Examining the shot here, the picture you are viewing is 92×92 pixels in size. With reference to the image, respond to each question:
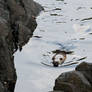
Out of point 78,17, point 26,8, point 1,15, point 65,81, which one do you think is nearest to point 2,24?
point 1,15

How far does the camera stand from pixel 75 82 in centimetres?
530

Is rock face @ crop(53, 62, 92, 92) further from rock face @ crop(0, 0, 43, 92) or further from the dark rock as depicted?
rock face @ crop(0, 0, 43, 92)

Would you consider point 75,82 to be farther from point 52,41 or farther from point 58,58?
point 52,41

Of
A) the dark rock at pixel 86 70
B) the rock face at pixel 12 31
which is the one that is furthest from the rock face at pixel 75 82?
the rock face at pixel 12 31

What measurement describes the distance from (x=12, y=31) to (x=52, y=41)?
4.47ft

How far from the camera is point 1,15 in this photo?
6.79 meters

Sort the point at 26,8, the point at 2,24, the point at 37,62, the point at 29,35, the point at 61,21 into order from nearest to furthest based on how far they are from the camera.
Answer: the point at 2,24 < the point at 37,62 < the point at 29,35 < the point at 26,8 < the point at 61,21

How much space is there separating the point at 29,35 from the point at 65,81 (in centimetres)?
297

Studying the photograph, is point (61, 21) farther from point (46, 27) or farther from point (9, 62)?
point (9, 62)

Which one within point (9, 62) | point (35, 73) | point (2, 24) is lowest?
point (35, 73)

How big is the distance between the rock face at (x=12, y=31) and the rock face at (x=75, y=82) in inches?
37.4

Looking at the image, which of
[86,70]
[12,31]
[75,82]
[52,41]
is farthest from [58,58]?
[75,82]

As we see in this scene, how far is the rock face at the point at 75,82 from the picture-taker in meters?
5.25

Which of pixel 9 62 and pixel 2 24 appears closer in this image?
pixel 9 62
